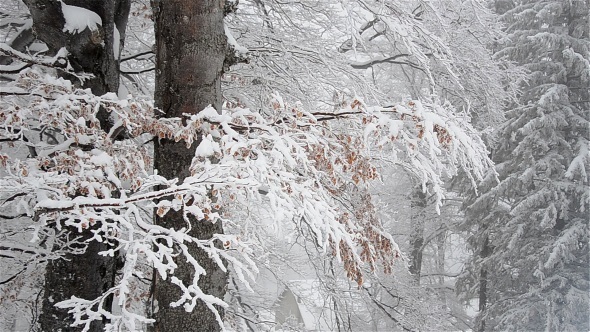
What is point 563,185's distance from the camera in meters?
9.24

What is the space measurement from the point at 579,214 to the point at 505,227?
4.72 feet

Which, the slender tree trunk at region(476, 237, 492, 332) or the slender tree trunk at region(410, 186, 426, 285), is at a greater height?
the slender tree trunk at region(410, 186, 426, 285)

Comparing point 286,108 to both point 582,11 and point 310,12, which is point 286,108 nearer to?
point 310,12

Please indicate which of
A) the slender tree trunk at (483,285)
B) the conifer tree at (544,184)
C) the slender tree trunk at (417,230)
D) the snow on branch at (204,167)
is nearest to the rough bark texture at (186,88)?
the snow on branch at (204,167)

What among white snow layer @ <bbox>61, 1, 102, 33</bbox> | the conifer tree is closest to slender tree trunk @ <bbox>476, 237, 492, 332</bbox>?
the conifer tree

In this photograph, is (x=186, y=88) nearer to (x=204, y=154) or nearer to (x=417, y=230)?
(x=204, y=154)

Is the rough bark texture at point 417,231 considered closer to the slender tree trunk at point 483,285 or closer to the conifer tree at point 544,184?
the slender tree trunk at point 483,285

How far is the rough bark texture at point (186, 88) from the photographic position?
274 cm

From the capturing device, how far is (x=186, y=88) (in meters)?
Answer: 2.84

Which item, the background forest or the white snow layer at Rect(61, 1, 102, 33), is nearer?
the background forest

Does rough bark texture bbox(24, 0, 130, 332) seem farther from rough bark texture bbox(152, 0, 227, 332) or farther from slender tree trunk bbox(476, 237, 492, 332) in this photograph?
slender tree trunk bbox(476, 237, 492, 332)

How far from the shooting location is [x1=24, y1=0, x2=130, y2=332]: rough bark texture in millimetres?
3400

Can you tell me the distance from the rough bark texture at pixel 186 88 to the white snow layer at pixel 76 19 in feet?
2.53

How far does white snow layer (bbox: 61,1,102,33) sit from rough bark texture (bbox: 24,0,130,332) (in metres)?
0.03
